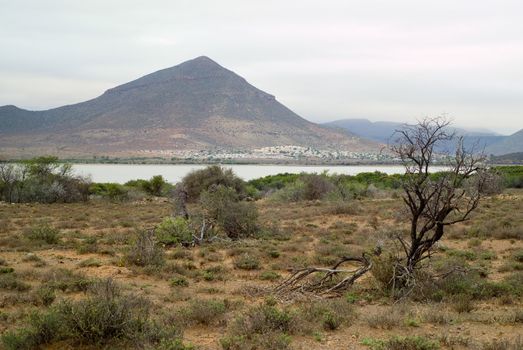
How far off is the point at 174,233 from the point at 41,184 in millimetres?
25963

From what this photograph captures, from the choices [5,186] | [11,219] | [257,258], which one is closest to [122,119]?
[5,186]

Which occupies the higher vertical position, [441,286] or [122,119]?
[122,119]

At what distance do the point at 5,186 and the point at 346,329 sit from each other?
38.4m

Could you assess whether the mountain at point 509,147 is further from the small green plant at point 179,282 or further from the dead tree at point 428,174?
the small green plant at point 179,282

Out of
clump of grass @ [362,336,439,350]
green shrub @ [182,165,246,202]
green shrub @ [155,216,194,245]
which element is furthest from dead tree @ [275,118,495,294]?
green shrub @ [182,165,246,202]

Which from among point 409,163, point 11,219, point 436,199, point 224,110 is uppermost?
point 224,110

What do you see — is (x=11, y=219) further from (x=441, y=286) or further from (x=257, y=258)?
(x=441, y=286)

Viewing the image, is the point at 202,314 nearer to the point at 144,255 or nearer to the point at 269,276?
the point at 269,276

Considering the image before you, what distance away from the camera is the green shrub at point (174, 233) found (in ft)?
58.7

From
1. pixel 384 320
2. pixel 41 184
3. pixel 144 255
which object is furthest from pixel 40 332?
pixel 41 184

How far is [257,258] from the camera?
1523 cm

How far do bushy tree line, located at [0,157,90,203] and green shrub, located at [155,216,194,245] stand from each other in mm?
24019

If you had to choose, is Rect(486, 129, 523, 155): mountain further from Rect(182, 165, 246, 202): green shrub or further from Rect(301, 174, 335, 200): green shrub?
Rect(182, 165, 246, 202): green shrub

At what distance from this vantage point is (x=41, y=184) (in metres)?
39.6
